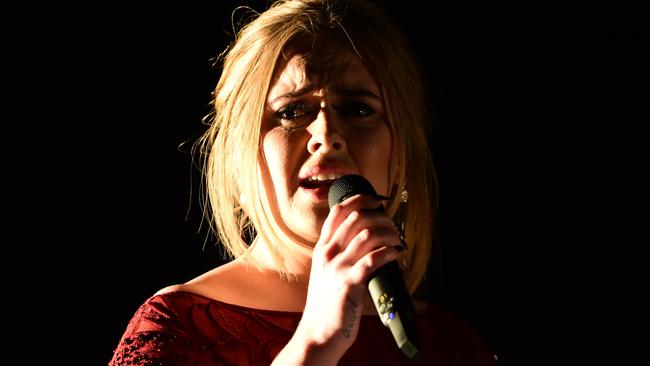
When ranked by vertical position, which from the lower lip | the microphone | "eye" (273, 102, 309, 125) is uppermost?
"eye" (273, 102, 309, 125)

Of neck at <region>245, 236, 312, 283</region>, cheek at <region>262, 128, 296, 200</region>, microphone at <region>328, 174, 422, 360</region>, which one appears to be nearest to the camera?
microphone at <region>328, 174, 422, 360</region>

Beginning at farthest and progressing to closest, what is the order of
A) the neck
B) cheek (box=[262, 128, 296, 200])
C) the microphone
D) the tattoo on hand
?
the neck
cheek (box=[262, 128, 296, 200])
the tattoo on hand
the microphone

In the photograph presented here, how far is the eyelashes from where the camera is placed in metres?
1.38

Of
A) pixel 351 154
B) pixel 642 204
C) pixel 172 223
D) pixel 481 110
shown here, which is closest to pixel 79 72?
pixel 172 223

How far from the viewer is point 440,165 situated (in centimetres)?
206

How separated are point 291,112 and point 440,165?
788 mm

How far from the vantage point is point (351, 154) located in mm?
1338

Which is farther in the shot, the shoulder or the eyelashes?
the eyelashes

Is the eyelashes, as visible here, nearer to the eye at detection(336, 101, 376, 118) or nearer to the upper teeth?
the eye at detection(336, 101, 376, 118)

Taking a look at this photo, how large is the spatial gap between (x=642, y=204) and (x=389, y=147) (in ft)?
2.95

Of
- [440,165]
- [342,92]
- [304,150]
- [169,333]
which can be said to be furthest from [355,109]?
[440,165]

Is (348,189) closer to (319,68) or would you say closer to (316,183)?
(316,183)

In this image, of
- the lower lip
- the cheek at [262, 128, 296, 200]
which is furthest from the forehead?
the lower lip

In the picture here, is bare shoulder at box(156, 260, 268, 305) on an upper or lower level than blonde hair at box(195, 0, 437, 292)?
lower
